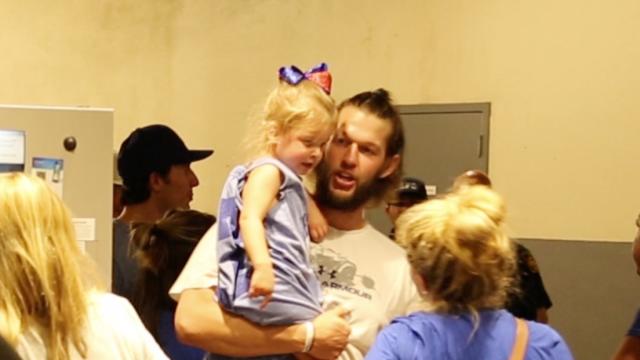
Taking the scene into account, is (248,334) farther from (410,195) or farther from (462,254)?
(410,195)

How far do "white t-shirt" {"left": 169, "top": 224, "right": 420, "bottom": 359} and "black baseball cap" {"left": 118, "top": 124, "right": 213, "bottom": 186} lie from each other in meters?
1.55

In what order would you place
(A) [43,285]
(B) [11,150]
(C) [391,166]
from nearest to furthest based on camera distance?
(A) [43,285]
(C) [391,166]
(B) [11,150]

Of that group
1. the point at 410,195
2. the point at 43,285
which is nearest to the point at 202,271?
the point at 43,285

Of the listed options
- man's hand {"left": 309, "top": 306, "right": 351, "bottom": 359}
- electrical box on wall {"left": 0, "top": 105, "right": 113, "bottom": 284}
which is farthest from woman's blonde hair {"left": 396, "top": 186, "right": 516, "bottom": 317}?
electrical box on wall {"left": 0, "top": 105, "right": 113, "bottom": 284}

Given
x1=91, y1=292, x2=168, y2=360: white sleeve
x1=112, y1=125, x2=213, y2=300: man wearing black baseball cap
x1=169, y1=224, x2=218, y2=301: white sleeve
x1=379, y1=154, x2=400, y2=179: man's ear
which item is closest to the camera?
x1=91, y1=292, x2=168, y2=360: white sleeve

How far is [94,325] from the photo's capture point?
171cm

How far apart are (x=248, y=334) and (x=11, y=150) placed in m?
1.06

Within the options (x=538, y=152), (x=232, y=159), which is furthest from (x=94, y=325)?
(x=232, y=159)

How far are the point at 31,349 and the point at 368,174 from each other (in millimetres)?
894

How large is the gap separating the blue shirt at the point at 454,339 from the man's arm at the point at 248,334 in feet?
0.43

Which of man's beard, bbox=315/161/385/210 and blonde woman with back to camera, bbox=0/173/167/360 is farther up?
man's beard, bbox=315/161/385/210

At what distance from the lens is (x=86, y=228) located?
8.52 feet

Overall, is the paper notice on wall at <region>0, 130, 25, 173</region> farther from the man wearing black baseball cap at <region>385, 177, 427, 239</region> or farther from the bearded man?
the man wearing black baseball cap at <region>385, 177, 427, 239</region>

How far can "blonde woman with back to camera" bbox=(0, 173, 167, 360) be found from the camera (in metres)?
1.60
